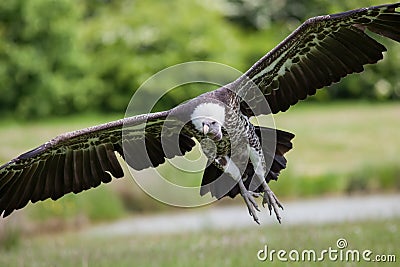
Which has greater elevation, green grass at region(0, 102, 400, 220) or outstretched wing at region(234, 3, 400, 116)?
green grass at region(0, 102, 400, 220)

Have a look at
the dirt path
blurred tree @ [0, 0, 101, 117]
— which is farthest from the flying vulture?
blurred tree @ [0, 0, 101, 117]

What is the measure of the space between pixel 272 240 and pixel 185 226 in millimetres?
4852

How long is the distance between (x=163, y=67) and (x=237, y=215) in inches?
466

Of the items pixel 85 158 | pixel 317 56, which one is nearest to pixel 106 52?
pixel 85 158

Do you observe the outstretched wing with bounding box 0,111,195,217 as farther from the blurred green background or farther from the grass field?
the blurred green background

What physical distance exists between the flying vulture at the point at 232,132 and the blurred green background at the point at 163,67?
8.73 metres

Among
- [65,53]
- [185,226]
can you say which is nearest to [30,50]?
[65,53]

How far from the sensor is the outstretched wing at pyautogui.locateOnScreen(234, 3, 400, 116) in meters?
7.29

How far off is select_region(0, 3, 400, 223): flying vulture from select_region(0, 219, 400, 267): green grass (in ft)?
3.44

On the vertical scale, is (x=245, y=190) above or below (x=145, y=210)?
below

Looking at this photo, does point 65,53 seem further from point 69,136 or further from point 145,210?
point 69,136

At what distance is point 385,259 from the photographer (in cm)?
805

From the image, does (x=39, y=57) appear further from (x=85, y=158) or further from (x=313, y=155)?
(x=85, y=158)

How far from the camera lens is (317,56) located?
7.94m
